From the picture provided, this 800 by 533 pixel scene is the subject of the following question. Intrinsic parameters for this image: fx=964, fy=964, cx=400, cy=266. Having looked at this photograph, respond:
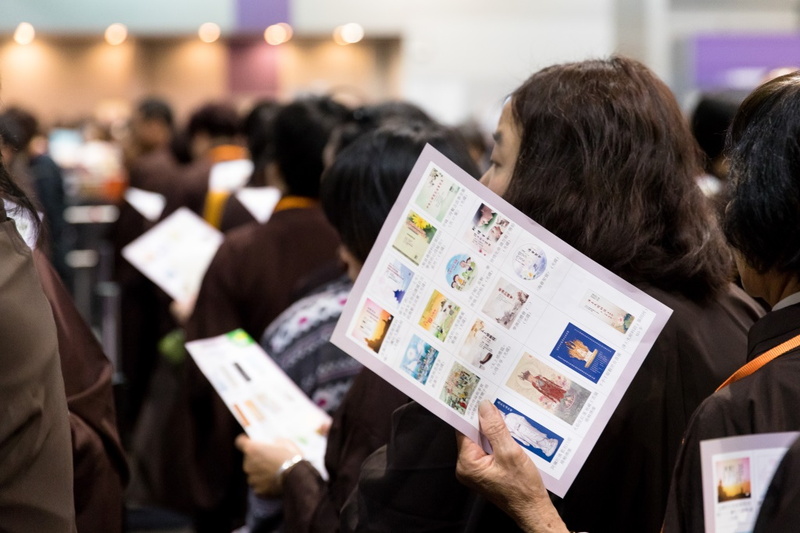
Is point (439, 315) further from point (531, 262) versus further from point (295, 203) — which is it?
point (295, 203)

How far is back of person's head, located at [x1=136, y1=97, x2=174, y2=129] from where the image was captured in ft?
21.7

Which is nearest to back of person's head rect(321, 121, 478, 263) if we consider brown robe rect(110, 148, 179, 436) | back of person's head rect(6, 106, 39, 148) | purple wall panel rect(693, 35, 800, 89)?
brown robe rect(110, 148, 179, 436)

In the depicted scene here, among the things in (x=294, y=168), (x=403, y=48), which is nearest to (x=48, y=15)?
(x=403, y=48)

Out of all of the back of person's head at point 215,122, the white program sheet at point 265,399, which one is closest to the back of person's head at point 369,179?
the white program sheet at point 265,399

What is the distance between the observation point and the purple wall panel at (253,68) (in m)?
13.4

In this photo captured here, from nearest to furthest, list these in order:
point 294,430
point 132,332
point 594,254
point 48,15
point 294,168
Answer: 1. point 594,254
2. point 294,430
3. point 294,168
4. point 132,332
5. point 48,15

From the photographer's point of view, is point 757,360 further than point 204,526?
No

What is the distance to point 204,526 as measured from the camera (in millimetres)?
3082

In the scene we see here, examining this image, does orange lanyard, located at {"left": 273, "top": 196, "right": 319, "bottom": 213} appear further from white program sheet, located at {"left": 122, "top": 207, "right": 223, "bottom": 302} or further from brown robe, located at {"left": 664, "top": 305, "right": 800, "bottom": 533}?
brown robe, located at {"left": 664, "top": 305, "right": 800, "bottom": 533}

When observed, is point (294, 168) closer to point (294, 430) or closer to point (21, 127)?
point (294, 430)

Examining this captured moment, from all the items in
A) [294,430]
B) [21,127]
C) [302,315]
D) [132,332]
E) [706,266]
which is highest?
[706,266]

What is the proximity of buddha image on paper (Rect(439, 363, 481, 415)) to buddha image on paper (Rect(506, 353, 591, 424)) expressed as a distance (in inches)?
2.0

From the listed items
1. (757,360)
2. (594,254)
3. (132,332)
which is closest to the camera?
(757,360)

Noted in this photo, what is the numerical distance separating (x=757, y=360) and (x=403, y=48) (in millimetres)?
11755
